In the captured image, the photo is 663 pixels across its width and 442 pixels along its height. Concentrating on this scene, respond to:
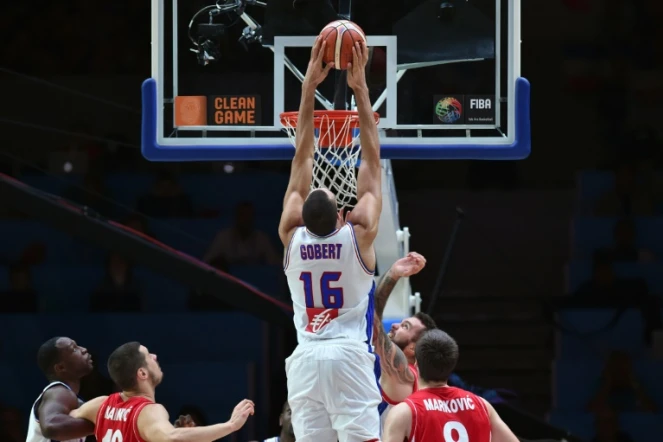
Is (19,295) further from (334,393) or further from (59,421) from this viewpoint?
(334,393)

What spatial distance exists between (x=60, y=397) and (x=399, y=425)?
64.7 inches

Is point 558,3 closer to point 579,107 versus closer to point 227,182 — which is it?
point 579,107

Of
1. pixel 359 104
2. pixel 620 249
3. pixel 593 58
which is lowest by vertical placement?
pixel 620 249

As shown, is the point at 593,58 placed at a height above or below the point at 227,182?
above

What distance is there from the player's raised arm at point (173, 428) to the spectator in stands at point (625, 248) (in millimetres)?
6103

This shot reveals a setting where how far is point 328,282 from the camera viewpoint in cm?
489

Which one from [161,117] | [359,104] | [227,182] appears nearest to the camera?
[359,104]

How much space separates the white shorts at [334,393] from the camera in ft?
15.9

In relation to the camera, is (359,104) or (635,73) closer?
(359,104)

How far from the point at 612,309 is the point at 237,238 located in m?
3.20

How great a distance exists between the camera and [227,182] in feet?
36.6

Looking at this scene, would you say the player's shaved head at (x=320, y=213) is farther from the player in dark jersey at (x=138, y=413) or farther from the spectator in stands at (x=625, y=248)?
the spectator in stands at (x=625, y=248)

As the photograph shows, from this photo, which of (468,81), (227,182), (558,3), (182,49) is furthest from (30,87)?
(468,81)

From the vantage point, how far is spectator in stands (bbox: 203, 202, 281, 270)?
10188 mm
